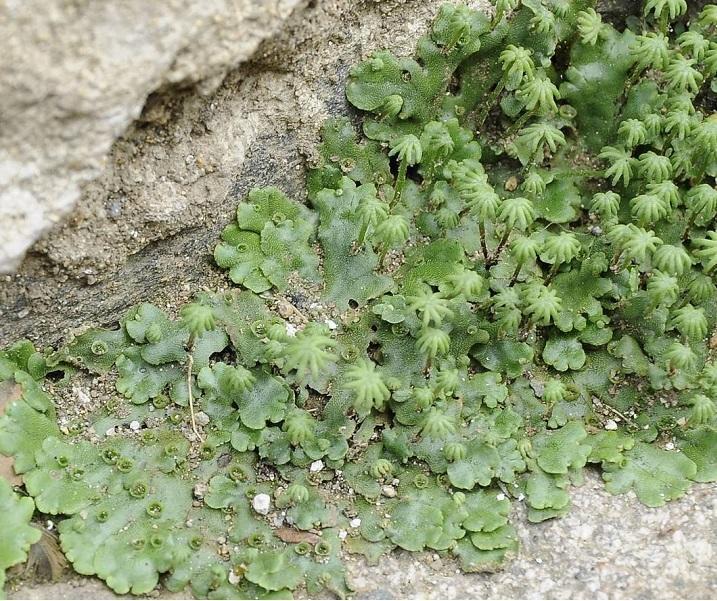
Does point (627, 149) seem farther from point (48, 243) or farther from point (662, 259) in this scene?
point (48, 243)

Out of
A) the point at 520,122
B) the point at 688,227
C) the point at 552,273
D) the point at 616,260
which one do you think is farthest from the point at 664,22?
the point at 552,273

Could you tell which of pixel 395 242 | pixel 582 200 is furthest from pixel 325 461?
pixel 582 200

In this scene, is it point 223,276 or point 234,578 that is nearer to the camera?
point 234,578

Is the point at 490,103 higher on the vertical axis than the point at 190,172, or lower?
lower

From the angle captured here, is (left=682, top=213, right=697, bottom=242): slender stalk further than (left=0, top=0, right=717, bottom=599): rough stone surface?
Yes

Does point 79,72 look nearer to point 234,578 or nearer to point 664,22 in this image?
point 234,578

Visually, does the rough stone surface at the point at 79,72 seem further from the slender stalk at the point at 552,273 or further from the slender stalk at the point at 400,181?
the slender stalk at the point at 552,273

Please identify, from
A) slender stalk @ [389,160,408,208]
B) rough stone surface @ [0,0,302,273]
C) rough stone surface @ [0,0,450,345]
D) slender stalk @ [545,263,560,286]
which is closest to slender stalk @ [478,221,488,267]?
slender stalk @ [545,263,560,286]

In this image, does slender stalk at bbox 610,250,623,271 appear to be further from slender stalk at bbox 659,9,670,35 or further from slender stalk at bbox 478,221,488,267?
slender stalk at bbox 659,9,670,35

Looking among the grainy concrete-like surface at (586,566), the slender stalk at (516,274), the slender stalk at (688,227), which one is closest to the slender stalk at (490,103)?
the slender stalk at (516,274)
